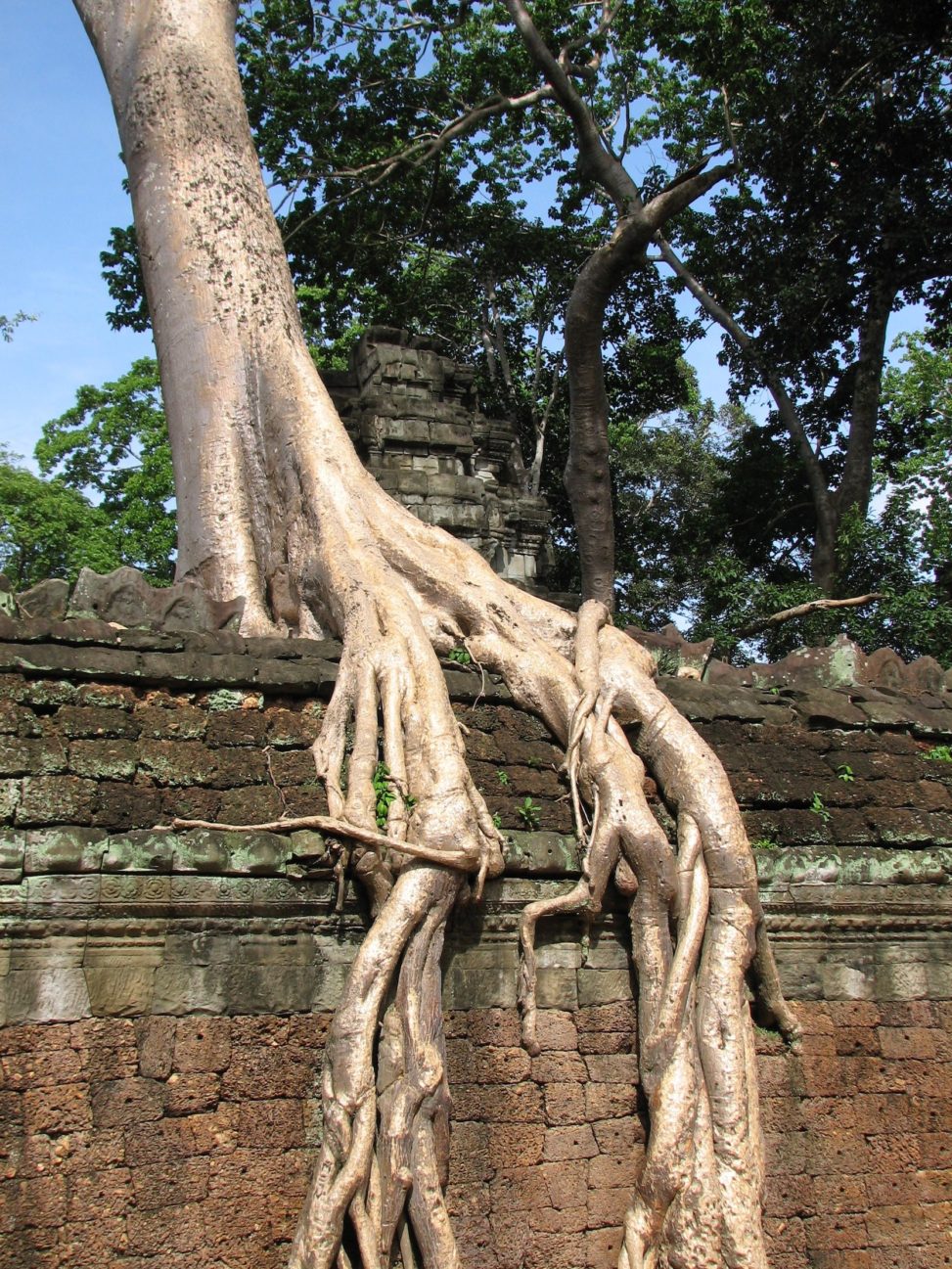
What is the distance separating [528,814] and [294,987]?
3.52 ft

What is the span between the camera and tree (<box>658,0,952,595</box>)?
10781 mm

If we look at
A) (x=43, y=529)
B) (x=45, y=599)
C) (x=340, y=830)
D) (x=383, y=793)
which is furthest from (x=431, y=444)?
(x=43, y=529)

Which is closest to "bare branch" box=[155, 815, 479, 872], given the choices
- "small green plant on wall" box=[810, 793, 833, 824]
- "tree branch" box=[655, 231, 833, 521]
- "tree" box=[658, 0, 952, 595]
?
"small green plant on wall" box=[810, 793, 833, 824]

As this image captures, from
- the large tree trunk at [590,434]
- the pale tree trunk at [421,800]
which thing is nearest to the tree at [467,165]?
the large tree trunk at [590,434]

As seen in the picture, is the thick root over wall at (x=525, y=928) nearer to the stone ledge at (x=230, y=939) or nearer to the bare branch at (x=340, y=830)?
the bare branch at (x=340, y=830)

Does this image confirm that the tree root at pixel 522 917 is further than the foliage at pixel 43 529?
No

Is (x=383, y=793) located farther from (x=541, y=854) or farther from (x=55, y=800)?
(x=55, y=800)

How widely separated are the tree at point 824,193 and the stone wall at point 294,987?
23.0ft

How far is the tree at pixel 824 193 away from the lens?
1078 cm

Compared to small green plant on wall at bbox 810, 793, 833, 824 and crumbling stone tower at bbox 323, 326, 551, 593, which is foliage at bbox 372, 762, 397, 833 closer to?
small green plant on wall at bbox 810, 793, 833, 824

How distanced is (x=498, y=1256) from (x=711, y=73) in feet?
31.5

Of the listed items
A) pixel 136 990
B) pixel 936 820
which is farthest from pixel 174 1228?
pixel 936 820

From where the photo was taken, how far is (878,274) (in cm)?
1236

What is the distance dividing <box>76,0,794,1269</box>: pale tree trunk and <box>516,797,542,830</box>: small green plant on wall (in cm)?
16
